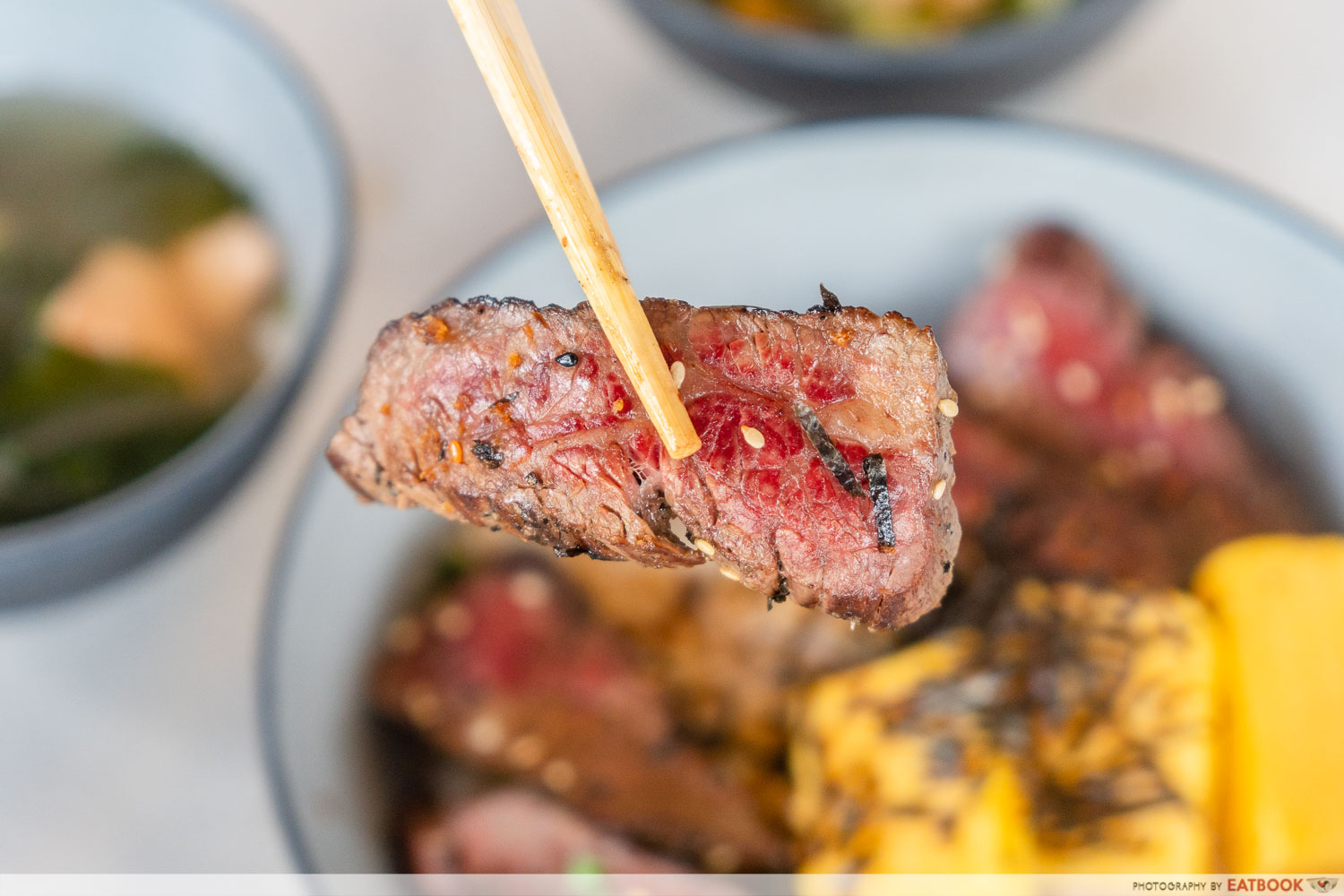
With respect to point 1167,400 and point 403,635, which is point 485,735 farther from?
point 1167,400

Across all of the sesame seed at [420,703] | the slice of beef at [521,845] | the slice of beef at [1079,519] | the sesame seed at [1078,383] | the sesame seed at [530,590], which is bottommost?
the slice of beef at [521,845]

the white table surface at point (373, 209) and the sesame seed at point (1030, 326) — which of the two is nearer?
the sesame seed at point (1030, 326)

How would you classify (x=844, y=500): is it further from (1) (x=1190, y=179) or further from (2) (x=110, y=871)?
(2) (x=110, y=871)

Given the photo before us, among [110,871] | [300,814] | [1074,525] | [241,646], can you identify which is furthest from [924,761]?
[110,871]

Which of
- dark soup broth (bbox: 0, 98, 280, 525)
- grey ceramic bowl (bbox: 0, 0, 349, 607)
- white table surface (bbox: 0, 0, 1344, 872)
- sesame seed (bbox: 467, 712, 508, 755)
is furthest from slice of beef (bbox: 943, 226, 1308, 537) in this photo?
dark soup broth (bbox: 0, 98, 280, 525)

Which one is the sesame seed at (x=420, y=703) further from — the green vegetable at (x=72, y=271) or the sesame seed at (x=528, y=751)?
the green vegetable at (x=72, y=271)

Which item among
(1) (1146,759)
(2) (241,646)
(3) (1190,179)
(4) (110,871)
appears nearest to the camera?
(1) (1146,759)

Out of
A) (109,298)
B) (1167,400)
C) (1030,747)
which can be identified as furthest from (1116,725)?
(109,298)

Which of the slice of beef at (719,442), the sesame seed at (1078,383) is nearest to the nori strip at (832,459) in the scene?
the slice of beef at (719,442)
